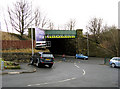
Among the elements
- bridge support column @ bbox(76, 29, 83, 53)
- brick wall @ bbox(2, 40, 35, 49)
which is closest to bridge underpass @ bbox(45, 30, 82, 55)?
bridge support column @ bbox(76, 29, 83, 53)

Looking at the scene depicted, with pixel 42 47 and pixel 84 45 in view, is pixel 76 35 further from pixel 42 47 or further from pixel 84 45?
pixel 42 47

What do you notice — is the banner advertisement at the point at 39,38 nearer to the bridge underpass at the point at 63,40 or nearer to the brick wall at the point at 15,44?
the brick wall at the point at 15,44

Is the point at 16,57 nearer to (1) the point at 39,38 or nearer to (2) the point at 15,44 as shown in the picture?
(2) the point at 15,44

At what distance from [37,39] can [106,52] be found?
1861cm

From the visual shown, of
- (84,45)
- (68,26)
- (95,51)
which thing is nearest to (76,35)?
(84,45)

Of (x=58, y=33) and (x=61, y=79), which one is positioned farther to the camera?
(x=58, y=33)

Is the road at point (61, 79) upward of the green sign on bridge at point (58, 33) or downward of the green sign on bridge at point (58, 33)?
downward

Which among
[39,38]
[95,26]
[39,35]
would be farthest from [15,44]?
[95,26]

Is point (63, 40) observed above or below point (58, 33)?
below

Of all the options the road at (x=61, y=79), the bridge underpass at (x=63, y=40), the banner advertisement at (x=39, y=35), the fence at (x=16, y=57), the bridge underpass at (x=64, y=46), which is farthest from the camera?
the bridge underpass at (x=64, y=46)

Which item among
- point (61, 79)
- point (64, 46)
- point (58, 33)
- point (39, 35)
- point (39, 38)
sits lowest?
point (61, 79)

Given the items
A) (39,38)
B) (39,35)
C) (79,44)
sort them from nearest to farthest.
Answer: (39,38) → (39,35) → (79,44)

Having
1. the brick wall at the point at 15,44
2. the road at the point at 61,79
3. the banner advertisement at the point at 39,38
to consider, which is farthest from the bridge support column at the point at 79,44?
the road at the point at 61,79

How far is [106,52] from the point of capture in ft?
124
